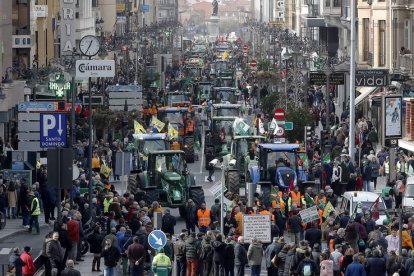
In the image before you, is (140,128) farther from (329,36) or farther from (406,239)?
(329,36)

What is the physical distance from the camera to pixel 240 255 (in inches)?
1371

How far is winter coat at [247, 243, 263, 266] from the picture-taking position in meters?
34.8

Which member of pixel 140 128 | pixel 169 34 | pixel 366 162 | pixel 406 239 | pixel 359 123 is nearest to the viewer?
pixel 406 239

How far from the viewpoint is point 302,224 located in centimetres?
3962

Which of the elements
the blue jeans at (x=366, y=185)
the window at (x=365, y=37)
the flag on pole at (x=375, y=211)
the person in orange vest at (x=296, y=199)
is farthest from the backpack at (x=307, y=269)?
the window at (x=365, y=37)

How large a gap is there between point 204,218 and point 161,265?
683cm

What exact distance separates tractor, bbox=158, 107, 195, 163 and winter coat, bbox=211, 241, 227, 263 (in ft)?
98.2

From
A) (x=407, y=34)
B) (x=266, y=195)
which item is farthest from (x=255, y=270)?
(x=407, y=34)

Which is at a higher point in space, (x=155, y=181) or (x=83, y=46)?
(x=83, y=46)

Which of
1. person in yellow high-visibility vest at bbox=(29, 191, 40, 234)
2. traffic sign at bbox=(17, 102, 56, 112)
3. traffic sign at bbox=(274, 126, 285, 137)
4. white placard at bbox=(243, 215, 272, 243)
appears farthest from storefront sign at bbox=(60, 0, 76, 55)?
white placard at bbox=(243, 215, 272, 243)

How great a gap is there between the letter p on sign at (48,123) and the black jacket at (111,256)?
291 inches

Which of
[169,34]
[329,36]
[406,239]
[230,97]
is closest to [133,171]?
[406,239]

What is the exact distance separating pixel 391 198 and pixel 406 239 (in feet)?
33.6

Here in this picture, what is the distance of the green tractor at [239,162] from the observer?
1945 inches
